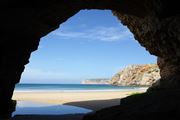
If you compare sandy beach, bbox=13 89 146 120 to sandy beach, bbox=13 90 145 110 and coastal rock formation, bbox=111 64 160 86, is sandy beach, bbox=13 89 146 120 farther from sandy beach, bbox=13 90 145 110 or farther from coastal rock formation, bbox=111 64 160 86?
coastal rock formation, bbox=111 64 160 86

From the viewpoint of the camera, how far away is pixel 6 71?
14.2 m

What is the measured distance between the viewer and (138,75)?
108m

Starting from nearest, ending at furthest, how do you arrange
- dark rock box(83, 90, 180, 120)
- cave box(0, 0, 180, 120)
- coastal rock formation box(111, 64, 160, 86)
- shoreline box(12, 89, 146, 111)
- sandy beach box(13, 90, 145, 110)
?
dark rock box(83, 90, 180, 120) → cave box(0, 0, 180, 120) → shoreline box(12, 89, 146, 111) → sandy beach box(13, 90, 145, 110) → coastal rock formation box(111, 64, 160, 86)

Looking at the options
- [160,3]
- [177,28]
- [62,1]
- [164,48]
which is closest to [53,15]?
[62,1]

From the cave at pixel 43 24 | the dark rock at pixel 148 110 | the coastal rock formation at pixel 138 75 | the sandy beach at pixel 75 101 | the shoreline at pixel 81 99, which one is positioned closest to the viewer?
the dark rock at pixel 148 110

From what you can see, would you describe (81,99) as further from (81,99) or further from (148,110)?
(148,110)

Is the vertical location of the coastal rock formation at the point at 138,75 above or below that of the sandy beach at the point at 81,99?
above

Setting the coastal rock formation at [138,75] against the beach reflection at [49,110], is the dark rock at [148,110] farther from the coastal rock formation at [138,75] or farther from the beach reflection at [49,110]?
the coastal rock formation at [138,75]

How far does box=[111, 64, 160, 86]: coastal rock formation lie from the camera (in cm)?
8988

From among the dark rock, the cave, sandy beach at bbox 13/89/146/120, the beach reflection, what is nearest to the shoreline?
sandy beach at bbox 13/89/146/120

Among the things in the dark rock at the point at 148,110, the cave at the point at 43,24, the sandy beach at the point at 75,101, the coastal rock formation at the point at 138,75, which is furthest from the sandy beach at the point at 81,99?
the coastal rock formation at the point at 138,75

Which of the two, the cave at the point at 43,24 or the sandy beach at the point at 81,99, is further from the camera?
the sandy beach at the point at 81,99

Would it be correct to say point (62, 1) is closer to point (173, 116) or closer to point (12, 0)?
point (12, 0)

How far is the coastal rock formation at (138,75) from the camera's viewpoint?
89875 mm
